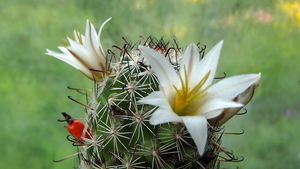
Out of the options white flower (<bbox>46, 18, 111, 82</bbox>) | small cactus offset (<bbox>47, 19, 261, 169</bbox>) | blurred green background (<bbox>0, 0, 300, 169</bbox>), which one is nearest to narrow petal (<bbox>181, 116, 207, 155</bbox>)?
small cactus offset (<bbox>47, 19, 261, 169</bbox>)

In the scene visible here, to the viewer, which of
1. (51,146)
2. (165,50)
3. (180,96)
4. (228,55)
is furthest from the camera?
(228,55)

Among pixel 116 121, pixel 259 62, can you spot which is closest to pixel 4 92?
pixel 116 121

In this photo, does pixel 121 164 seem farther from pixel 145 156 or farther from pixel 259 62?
pixel 259 62

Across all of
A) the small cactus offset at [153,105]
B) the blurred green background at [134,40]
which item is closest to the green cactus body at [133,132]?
the small cactus offset at [153,105]

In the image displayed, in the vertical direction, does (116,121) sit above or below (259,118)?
above

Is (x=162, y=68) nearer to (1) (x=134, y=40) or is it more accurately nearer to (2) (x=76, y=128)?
(2) (x=76, y=128)

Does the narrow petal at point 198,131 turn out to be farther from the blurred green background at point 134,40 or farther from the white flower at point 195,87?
the blurred green background at point 134,40

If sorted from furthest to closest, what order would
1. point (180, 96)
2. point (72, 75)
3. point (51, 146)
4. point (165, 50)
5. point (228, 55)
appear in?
point (228, 55)
point (72, 75)
point (51, 146)
point (165, 50)
point (180, 96)
